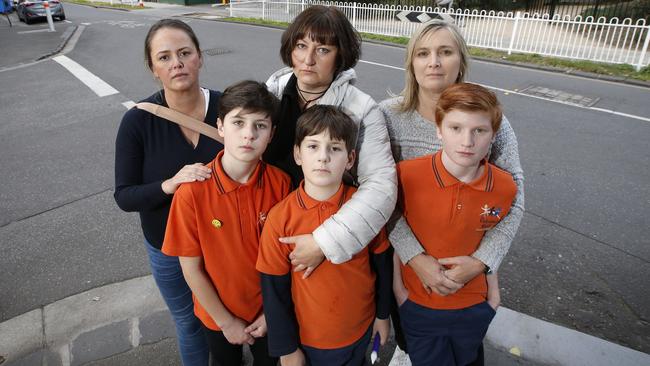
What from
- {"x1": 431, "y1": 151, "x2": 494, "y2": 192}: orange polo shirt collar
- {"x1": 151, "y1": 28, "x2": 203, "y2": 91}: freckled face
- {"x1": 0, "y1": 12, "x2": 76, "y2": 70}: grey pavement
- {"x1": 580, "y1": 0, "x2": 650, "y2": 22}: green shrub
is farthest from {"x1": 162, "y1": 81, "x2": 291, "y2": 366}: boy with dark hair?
{"x1": 580, "y1": 0, "x2": 650, "y2": 22}: green shrub

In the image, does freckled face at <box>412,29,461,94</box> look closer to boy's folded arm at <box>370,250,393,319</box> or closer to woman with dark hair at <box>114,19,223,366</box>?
boy's folded arm at <box>370,250,393,319</box>

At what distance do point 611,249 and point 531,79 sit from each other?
21.3ft

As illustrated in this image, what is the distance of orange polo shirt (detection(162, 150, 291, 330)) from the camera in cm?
156

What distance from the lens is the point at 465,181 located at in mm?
1641

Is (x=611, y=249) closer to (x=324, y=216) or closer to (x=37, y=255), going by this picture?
(x=324, y=216)

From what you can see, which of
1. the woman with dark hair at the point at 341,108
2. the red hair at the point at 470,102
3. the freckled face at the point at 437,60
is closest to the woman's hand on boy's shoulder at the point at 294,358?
the woman with dark hair at the point at 341,108

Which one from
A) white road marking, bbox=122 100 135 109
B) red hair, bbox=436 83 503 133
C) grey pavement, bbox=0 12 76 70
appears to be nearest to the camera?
red hair, bbox=436 83 503 133

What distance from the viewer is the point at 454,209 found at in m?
1.64

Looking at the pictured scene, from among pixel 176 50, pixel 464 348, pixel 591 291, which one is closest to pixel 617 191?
pixel 591 291

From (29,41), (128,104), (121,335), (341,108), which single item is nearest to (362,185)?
(341,108)

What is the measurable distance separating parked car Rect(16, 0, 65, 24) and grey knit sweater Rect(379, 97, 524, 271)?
77.6ft

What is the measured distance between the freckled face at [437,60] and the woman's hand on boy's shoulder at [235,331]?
1269 millimetres

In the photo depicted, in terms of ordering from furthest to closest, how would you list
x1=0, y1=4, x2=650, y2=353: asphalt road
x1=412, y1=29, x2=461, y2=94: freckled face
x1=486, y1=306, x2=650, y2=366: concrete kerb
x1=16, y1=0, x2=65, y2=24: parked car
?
x1=16, y1=0, x2=65, y2=24: parked car → x1=0, y1=4, x2=650, y2=353: asphalt road → x1=486, y1=306, x2=650, y2=366: concrete kerb → x1=412, y1=29, x2=461, y2=94: freckled face

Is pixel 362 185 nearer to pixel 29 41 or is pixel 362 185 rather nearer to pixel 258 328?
pixel 258 328
